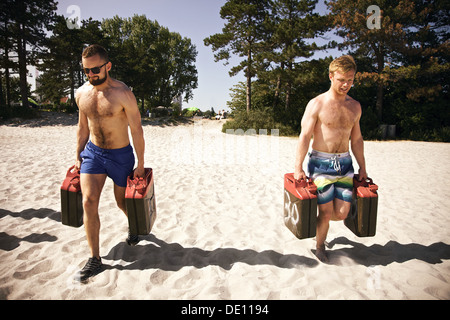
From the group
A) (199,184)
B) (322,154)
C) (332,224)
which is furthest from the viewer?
(199,184)

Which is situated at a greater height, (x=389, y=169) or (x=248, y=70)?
(x=248, y=70)

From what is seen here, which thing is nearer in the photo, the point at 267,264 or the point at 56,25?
the point at 267,264

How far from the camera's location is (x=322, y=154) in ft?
7.89

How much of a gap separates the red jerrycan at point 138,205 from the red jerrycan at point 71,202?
0.54 meters

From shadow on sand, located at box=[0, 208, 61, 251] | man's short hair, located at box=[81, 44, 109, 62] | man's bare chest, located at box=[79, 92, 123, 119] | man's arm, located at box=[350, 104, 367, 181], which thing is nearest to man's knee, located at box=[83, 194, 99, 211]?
man's bare chest, located at box=[79, 92, 123, 119]

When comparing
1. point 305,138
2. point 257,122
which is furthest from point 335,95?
point 257,122

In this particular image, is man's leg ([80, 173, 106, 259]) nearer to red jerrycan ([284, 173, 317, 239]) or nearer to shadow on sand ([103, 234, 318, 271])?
shadow on sand ([103, 234, 318, 271])

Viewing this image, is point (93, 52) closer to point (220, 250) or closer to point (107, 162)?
point (107, 162)

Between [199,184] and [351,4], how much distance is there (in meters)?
16.9

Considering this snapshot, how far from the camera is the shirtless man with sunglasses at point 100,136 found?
7.45 feet

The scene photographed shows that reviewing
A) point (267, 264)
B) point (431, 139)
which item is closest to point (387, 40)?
point (431, 139)

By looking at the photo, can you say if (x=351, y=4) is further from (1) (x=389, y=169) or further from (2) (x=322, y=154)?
(2) (x=322, y=154)
